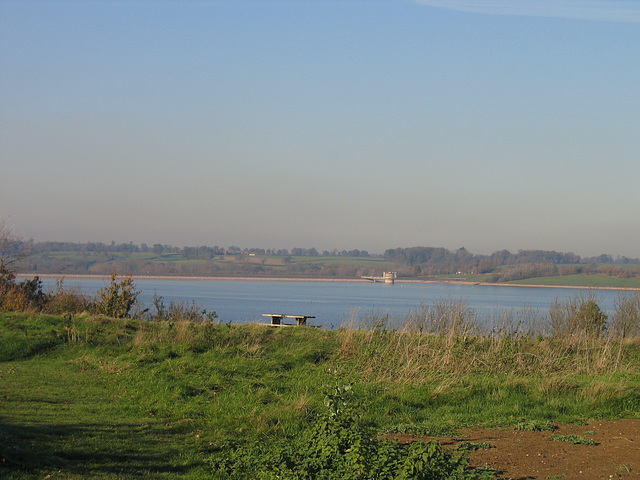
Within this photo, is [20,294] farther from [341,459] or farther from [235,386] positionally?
[341,459]

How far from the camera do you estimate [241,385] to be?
11.5 m

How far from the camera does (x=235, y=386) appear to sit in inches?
450

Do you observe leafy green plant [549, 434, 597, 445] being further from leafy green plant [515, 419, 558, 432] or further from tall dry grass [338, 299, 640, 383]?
tall dry grass [338, 299, 640, 383]

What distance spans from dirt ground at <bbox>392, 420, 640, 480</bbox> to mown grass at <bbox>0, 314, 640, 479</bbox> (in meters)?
0.73

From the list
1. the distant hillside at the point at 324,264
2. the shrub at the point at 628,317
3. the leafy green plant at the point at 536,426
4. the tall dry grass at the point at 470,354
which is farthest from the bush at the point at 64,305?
the distant hillside at the point at 324,264

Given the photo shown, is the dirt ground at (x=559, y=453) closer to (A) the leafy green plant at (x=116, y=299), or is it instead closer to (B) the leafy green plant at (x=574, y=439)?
(B) the leafy green plant at (x=574, y=439)

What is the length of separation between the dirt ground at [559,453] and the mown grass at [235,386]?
73 cm

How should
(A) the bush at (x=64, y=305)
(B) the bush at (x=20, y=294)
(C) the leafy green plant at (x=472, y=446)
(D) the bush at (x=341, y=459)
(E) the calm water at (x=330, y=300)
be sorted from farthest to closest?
(E) the calm water at (x=330, y=300)
(A) the bush at (x=64, y=305)
(B) the bush at (x=20, y=294)
(C) the leafy green plant at (x=472, y=446)
(D) the bush at (x=341, y=459)

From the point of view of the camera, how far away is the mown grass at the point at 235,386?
7395mm

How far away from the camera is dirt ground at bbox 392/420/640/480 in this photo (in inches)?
251

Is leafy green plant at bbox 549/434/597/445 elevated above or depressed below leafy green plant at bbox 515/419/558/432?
above

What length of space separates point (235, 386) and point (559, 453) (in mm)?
6151

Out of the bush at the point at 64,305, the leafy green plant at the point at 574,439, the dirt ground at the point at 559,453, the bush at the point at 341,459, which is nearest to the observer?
the bush at the point at 341,459

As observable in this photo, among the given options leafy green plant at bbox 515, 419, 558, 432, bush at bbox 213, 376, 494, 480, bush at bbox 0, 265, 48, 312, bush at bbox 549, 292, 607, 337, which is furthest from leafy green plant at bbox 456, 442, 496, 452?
bush at bbox 0, 265, 48, 312
